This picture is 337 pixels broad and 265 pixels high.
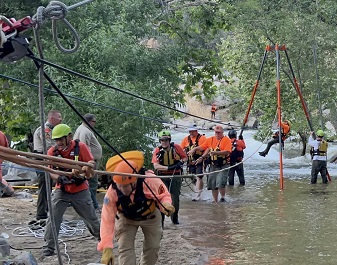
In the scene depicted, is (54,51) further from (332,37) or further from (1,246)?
(332,37)

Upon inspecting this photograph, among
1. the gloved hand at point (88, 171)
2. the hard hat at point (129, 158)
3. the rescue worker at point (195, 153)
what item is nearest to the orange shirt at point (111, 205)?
the hard hat at point (129, 158)

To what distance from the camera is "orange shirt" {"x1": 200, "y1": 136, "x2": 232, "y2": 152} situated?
1468 cm

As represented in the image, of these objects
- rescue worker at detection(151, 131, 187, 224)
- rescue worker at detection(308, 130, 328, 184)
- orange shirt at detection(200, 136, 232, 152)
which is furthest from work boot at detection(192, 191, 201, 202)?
rescue worker at detection(308, 130, 328, 184)

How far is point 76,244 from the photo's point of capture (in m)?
9.83

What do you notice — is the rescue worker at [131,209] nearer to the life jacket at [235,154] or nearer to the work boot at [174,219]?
the work boot at [174,219]

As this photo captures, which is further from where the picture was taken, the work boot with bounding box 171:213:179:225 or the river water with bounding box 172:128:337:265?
the work boot with bounding box 171:213:179:225

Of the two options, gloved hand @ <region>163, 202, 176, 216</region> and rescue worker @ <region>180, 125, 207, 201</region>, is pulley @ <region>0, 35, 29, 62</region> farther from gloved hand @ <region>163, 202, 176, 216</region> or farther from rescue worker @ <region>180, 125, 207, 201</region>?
rescue worker @ <region>180, 125, 207, 201</region>

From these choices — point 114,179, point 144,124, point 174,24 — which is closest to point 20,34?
point 114,179

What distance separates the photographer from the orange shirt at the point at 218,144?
48.2 ft

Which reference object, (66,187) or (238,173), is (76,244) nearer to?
(66,187)

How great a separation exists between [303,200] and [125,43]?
561cm

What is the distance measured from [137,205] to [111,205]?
0.31 meters

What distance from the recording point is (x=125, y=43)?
54.0 feet

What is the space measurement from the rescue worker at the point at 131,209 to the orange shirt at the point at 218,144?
7.46 metres
